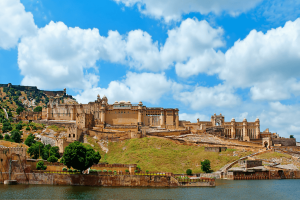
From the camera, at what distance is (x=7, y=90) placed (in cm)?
17450

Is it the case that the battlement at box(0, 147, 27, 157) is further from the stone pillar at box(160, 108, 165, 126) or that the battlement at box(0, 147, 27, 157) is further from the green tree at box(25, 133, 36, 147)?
the stone pillar at box(160, 108, 165, 126)

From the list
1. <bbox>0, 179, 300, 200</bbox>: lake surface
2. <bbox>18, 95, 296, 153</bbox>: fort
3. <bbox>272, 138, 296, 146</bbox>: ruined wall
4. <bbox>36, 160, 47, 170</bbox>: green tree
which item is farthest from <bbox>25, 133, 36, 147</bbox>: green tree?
<bbox>272, 138, 296, 146</bbox>: ruined wall

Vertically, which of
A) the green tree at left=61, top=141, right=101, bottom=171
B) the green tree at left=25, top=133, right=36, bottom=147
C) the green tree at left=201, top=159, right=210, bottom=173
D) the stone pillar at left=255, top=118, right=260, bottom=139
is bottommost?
the green tree at left=201, top=159, right=210, bottom=173

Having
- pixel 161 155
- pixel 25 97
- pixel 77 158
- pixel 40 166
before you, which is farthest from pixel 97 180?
pixel 25 97

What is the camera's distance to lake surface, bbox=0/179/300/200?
4441 cm

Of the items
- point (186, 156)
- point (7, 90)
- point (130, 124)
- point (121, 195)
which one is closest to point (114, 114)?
point (130, 124)

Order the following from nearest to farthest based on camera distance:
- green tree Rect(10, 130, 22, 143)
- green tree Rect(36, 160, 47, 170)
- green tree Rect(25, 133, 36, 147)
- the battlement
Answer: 1. the battlement
2. green tree Rect(36, 160, 47, 170)
3. green tree Rect(25, 133, 36, 147)
4. green tree Rect(10, 130, 22, 143)

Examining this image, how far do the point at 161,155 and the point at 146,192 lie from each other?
86.3ft

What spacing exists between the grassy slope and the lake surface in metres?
16.0

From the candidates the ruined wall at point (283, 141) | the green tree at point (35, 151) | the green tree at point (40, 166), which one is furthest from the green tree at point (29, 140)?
the ruined wall at point (283, 141)

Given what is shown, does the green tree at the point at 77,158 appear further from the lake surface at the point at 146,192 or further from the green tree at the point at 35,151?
the green tree at the point at 35,151

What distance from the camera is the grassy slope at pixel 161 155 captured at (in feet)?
229

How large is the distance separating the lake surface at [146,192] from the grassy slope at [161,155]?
16.0 m

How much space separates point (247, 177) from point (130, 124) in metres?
48.9
